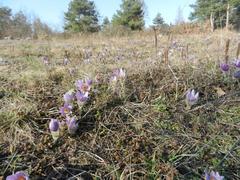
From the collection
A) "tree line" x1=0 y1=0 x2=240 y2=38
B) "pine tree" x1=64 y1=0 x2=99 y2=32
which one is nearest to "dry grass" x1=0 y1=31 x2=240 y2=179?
"tree line" x1=0 y1=0 x2=240 y2=38

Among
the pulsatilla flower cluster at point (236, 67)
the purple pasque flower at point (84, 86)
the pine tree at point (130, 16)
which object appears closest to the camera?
the purple pasque flower at point (84, 86)

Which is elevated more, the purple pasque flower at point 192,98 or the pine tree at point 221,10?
the pine tree at point 221,10

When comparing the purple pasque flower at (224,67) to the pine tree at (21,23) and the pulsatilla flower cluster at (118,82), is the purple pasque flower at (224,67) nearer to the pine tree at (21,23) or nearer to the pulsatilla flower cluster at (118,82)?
the pulsatilla flower cluster at (118,82)

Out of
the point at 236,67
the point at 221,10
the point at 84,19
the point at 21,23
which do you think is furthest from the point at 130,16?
the point at 236,67

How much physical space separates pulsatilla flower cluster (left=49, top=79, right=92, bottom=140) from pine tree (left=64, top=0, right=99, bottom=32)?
34817 mm

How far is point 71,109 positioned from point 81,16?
120ft

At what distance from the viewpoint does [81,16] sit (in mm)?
36938

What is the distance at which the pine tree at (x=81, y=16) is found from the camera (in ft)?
119

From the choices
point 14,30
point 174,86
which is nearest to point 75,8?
point 14,30

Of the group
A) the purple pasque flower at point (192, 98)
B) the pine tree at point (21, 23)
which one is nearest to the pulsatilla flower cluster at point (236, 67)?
the purple pasque flower at point (192, 98)

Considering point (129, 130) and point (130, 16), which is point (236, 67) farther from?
point (130, 16)

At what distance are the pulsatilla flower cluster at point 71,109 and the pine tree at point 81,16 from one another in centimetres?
3482

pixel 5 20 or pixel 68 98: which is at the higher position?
pixel 5 20

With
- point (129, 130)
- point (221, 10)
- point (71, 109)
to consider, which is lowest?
point (129, 130)
